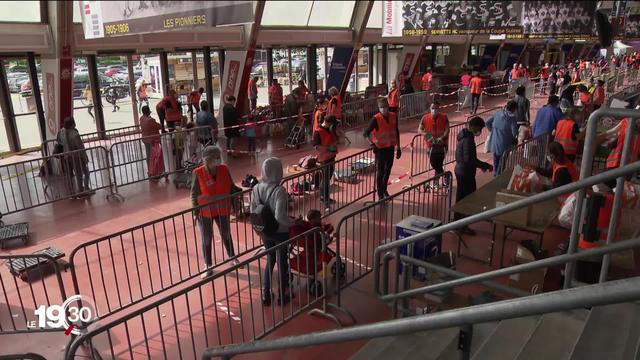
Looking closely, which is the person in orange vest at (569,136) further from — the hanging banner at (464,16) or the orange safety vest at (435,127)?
the hanging banner at (464,16)

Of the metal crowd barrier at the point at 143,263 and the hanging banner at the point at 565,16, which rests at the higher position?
the hanging banner at the point at 565,16

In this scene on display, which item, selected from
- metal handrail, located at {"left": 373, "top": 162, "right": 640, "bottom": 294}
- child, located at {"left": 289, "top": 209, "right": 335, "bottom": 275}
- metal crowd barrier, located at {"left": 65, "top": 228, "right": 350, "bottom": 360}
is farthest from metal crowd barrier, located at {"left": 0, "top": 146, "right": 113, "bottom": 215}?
metal handrail, located at {"left": 373, "top": 162, "right": 640, "bottom": 294}

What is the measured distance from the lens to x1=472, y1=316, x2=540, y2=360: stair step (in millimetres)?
3613

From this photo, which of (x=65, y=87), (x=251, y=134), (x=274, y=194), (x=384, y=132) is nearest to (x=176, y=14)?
(x=274, y=194)

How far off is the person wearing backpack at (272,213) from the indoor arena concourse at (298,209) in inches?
1.0

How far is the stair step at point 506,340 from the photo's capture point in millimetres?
3613

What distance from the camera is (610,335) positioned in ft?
10.7

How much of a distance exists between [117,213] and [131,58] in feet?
28.7

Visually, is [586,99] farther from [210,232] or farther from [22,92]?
[22,92]

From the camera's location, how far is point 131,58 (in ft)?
52.4

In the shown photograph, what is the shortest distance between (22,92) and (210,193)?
11193 mm

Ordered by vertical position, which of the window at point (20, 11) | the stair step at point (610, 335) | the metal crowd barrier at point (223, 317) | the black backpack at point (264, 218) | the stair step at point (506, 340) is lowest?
the metal crowd barrier at point (223, 317)

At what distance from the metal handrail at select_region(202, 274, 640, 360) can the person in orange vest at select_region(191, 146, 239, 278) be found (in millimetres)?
3924

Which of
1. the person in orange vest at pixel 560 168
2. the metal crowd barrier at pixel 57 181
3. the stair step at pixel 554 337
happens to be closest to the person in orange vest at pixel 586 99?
the person in orange vest at pixel 560 168
